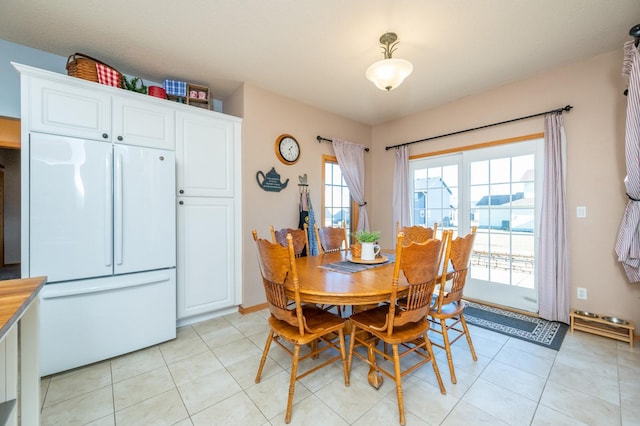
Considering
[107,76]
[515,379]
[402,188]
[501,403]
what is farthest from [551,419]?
[107,76]

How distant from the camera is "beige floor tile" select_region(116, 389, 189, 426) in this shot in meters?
1.45

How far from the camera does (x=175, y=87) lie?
8.87 ft

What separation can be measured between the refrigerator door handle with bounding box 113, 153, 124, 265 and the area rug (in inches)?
133

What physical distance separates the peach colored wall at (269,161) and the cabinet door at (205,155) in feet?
0.62

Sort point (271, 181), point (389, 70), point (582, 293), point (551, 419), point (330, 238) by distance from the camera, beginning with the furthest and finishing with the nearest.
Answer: point (271, 181) < point (330, 238) < point (582, 293) < point (389, 70) < point (551, 419)

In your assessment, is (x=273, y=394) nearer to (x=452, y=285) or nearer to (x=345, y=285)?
(x=345, y=285)

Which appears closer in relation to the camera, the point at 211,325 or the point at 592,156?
the point at 592,156

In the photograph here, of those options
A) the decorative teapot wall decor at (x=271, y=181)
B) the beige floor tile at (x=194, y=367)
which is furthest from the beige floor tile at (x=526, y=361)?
the decorative teapot wall decor at (x=271, y=181)

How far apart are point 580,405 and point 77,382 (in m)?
3.27

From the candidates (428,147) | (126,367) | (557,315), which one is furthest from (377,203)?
(126,367)

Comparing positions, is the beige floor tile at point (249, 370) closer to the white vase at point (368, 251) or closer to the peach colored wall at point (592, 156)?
the white vase at point (368, 251)

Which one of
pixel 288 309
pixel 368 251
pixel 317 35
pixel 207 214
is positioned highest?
pixel 317 35

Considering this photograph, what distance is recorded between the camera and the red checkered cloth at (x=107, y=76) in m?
2.15

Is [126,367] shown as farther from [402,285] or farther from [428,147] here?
[428,147]
